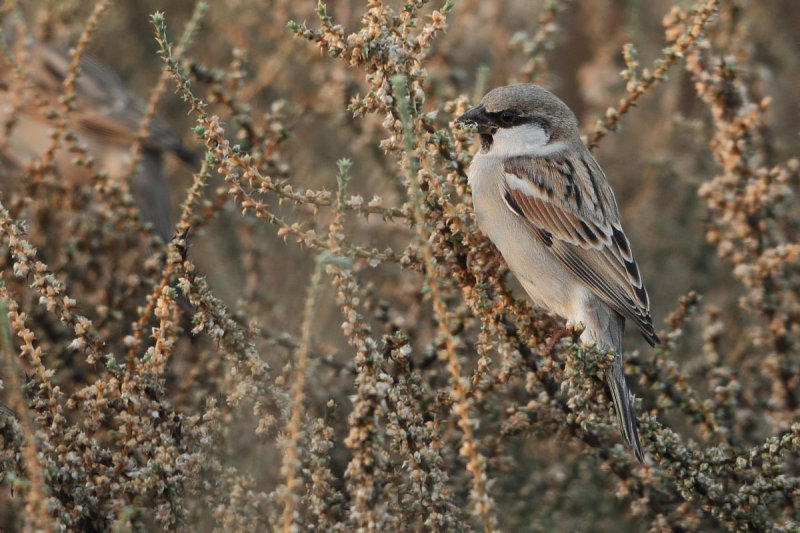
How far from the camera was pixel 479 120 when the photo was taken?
293 centimetres

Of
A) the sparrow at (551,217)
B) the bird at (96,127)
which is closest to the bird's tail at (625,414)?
the sparrow at (551,217)

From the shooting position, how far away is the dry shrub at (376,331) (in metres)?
2.03

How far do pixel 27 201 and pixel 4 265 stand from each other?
0.82 feet

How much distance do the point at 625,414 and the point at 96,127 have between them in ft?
9.82

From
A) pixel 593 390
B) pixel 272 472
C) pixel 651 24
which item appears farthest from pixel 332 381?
pixel 651 24

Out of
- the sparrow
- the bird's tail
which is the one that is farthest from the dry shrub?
the sparrow

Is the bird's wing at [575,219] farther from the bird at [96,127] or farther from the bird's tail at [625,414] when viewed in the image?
the bird at [96,127]

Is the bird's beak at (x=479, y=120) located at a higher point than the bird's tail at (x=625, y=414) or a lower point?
higher

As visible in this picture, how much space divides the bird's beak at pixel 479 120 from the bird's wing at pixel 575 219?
16 centimetres

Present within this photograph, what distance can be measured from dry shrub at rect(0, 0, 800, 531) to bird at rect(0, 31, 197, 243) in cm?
21

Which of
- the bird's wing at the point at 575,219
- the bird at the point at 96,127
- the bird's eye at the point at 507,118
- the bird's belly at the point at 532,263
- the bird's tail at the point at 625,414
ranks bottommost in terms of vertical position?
the bird's tail at the point at 625,414

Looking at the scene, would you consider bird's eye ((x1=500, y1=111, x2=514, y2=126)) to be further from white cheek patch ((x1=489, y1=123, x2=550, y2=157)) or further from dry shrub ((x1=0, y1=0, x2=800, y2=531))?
dry shrub ((x1=0, y1=0, x2=800, y2=531))

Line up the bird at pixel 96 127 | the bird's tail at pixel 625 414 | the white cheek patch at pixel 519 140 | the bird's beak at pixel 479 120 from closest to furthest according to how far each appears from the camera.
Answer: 1. the bird's tail at pixel 625 414
2. the bird's beak at pixel 479 120
3. the white cheek patch at pixel 519 140
4. the bird at pixel 96 127

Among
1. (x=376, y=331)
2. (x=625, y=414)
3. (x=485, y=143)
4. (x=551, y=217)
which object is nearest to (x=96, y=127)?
(x=376, y=331)
